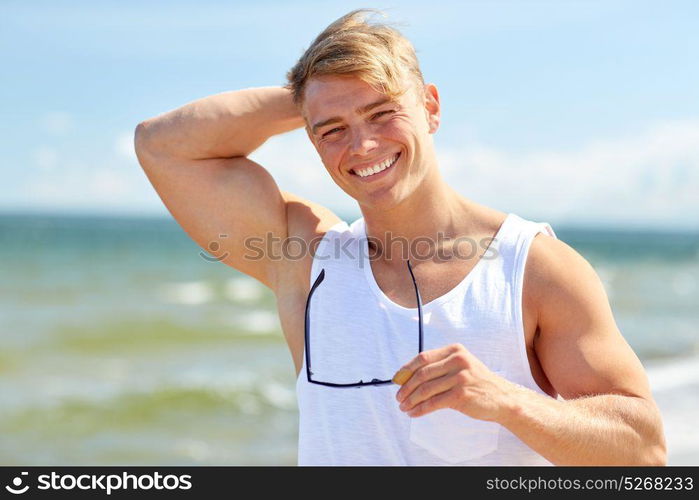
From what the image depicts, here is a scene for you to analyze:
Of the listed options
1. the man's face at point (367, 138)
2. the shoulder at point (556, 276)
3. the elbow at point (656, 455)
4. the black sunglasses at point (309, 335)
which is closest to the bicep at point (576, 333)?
the shoulder at point (556, 276)

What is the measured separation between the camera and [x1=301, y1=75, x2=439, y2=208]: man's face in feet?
8.98

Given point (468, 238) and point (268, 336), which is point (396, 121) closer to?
point (468, 238)

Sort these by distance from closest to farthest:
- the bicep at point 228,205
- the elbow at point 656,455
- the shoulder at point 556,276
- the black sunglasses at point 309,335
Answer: the elbow at point 656,455 → the shoulder at point 556,276 → the black sunglasses at point 309,335 → the bicep at point 228,205

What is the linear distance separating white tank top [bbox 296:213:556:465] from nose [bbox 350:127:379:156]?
43 centimetres

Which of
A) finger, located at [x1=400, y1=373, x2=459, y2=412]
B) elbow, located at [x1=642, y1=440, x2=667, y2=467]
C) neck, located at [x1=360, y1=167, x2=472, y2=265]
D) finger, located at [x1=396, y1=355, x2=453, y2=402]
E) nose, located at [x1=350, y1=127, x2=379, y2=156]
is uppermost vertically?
nose, located at [x1=350, y1=127, x2=379, y2=156]

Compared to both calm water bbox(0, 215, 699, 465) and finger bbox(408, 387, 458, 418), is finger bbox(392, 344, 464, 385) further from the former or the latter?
calm water bbox(0, 215, 699, 465)

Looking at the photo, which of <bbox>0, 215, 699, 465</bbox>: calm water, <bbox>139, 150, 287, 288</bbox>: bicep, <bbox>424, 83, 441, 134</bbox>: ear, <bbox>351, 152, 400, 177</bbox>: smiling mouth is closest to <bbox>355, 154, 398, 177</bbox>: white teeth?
<bbox>351, 152, 400, 177</bbox>: smiling mouth

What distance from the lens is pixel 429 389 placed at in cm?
202

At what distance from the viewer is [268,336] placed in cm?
1470

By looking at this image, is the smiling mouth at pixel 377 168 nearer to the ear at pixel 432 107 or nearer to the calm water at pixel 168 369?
the ear at pixel 432 107

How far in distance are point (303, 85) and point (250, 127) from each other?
16.5 inches

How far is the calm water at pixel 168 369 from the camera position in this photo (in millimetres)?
8344

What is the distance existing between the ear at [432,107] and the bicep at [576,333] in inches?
26.7
